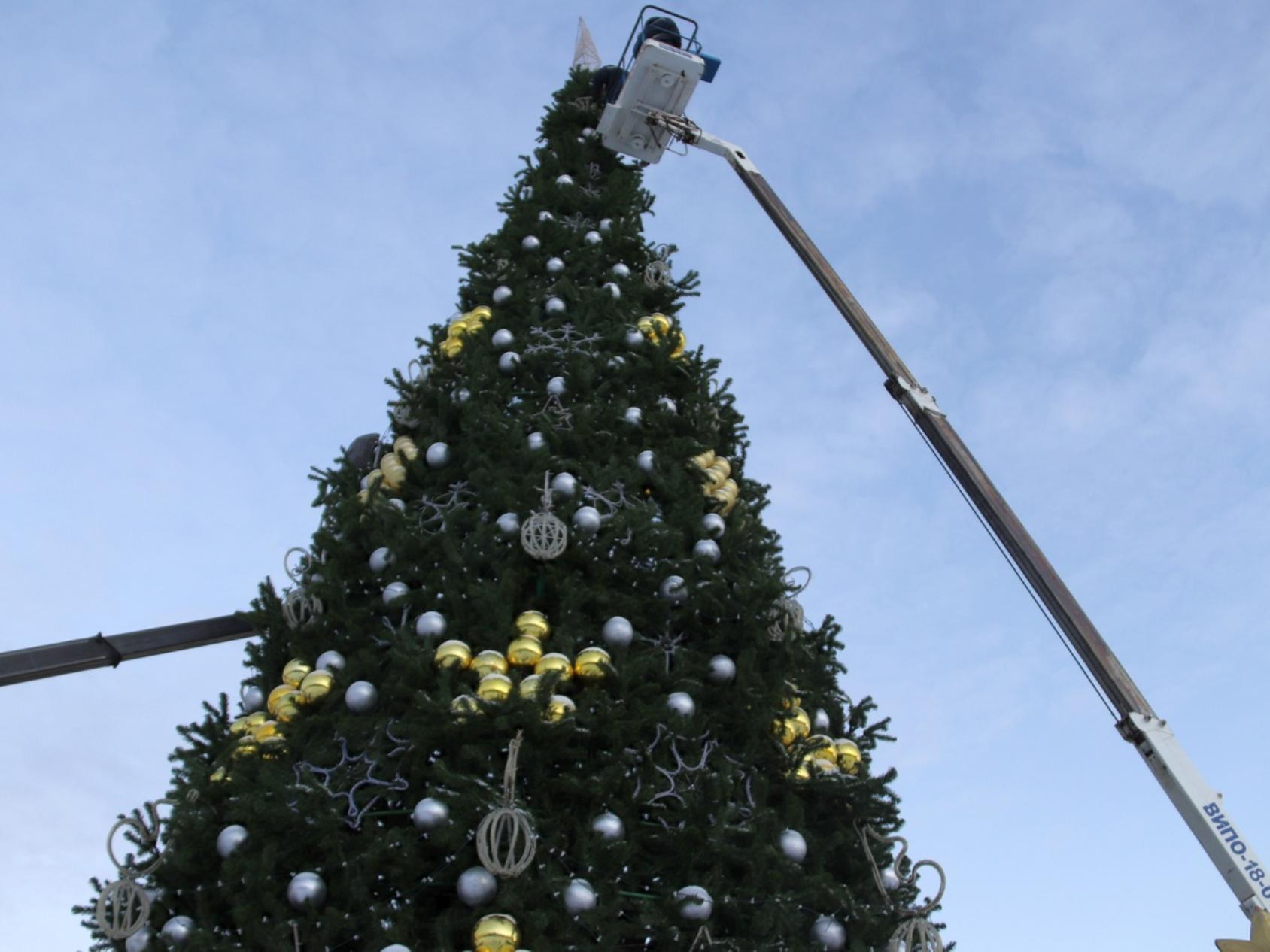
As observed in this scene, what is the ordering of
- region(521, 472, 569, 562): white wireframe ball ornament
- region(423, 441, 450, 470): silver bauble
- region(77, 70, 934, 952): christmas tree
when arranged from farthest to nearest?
1. region(423, 441, 450, 470): silver bauble
2. region(521, 472, 569, 562): white wireframe ball ornament
3. region(77, 70, 934, 952): christmas tree

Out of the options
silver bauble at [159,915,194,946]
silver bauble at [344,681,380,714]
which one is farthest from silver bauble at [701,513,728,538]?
silver bauble at [159,915,194,946]

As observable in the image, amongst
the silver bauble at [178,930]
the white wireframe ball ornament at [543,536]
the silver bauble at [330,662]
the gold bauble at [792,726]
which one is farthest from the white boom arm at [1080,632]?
the silver bauble at [178,930]

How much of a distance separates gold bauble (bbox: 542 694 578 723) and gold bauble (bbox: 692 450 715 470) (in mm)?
1831

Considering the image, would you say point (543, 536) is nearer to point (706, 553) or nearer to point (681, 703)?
point (706, 553)

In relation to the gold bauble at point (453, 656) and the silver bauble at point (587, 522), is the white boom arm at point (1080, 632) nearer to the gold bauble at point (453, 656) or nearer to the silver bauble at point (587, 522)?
the silver bauble at point (587, 522)

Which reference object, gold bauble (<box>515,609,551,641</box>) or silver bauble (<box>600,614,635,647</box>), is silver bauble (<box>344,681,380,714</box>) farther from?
silver bauble (<box>600,614,635,647</box>)

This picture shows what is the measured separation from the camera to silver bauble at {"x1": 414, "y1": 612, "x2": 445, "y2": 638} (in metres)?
4.39

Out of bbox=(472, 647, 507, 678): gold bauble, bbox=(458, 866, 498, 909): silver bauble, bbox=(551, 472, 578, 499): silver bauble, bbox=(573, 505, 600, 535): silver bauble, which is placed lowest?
bbox=(458, 866, 498, 909): silver bauble

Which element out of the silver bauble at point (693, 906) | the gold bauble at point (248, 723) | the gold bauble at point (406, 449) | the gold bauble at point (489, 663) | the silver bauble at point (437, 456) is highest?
the gold bauble at point (406, 449)

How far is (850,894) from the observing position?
4.10 m

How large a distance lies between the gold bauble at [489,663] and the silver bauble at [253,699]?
1232 millimetres

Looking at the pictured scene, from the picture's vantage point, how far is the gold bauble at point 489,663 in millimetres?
4184

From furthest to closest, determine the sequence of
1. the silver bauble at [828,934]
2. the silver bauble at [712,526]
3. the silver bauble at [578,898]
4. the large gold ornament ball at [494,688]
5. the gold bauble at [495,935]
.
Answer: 1. the silver bauble at [712,526]
2. the large gold ornament ball at [494,688]
3. the silver bauble at [828,934]
4. the silver bauble at [578,898]
5. the gold bauble at [495,935]

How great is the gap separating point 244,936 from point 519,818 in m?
1.01
